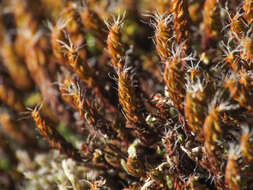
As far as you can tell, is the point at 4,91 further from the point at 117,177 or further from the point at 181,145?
the point at 181,145

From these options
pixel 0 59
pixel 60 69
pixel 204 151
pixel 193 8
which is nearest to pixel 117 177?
pixel 204 151

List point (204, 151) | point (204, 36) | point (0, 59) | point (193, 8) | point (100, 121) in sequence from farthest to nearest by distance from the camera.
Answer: point (0, 59) < point (193, 8) < point (204, 36) < point (100, 121) < point (204, 151)

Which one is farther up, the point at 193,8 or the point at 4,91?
the point at 193,8

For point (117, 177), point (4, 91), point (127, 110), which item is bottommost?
point (117, 177)

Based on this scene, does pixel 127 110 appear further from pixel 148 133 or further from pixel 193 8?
pixel 193 8

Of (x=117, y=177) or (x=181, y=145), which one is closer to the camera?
(x=181, y=145)

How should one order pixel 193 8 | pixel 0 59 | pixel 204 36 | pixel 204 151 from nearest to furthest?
1. pixel 204 151
2. pixel 204 36
3. pixel 193 8
4. pixel 0 59

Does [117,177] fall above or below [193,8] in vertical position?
below

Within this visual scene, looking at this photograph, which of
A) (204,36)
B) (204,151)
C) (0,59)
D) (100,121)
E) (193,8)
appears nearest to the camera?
(204,151)

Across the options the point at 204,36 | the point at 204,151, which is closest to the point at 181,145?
the point at 204,151
